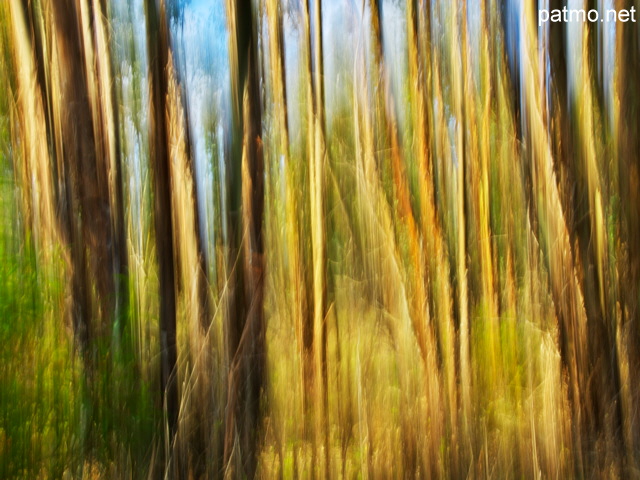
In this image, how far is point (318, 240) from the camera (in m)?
1.10

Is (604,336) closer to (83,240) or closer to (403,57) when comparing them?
(403,57)

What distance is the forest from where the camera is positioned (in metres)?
1.09

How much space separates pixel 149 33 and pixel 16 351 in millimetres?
569

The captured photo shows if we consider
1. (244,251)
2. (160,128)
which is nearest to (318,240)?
(244,251)

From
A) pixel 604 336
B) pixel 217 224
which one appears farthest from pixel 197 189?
pixel 604 336

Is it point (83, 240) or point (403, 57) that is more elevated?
point (403, 57)

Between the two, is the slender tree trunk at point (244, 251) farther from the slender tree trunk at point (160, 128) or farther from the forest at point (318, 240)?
the slender tree trunk at point (160, 128)

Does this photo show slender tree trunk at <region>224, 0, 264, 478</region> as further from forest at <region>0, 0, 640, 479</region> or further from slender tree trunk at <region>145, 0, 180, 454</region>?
slender tree trunk at <region>145, 0, 180, 454</region>

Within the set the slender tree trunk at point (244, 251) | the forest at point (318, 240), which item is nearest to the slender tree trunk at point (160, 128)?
the forest at point (318, 240)

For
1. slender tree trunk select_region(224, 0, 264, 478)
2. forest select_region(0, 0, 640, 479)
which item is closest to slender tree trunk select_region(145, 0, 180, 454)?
forest select_region(0, 0, 640, 479)

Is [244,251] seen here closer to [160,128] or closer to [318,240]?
[318,240]

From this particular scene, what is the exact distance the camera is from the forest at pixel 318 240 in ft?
3.58

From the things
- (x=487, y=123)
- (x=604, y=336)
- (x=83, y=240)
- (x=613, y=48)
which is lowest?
(x=604, y=336)

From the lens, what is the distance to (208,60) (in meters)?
1.11
